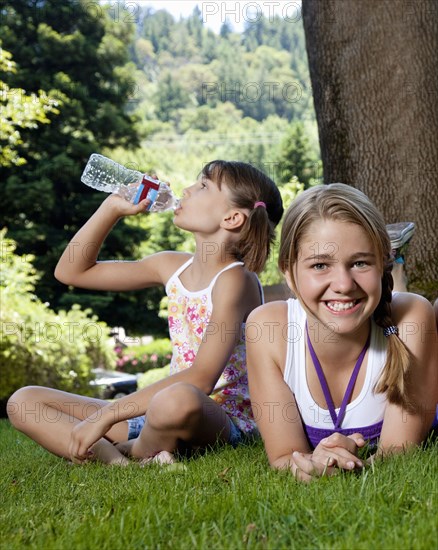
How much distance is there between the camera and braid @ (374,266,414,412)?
304cm

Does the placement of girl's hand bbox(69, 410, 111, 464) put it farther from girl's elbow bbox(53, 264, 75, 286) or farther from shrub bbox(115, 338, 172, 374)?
shrub bbox(115, 338, 172, 374)

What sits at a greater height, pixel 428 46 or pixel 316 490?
pixel 428 46

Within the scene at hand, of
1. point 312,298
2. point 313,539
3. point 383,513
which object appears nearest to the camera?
point 313,539

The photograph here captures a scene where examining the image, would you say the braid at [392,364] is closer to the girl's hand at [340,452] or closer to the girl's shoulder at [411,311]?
the girl's shoulder at [411,311]

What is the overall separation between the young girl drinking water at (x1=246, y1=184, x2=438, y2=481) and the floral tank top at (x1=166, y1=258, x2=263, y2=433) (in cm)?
81

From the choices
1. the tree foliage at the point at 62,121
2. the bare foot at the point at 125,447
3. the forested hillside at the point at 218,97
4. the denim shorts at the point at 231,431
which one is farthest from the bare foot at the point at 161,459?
the forested hillside at the point at 218,97

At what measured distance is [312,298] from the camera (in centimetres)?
299

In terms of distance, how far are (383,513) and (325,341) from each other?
1100mm

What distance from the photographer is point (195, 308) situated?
412 centimetres

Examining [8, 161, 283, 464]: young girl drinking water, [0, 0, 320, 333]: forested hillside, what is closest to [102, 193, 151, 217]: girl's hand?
[8, 161, 283, 464]: young girl drinking water

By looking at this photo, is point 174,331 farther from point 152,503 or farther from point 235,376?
point 152,503

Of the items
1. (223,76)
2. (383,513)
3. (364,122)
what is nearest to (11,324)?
(364,122)

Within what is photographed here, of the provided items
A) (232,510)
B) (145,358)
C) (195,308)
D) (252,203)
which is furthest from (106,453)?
(145,358)

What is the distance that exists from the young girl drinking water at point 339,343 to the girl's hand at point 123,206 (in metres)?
1.20
